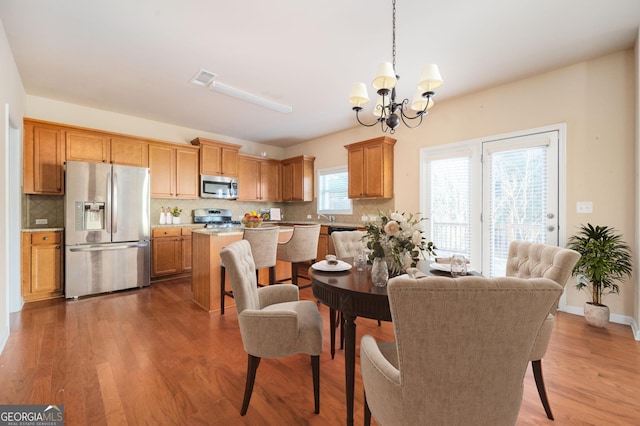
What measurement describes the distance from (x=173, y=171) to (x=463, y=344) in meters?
5.18

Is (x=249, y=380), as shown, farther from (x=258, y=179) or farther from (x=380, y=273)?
(x=258, y=179)

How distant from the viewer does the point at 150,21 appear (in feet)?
7.69

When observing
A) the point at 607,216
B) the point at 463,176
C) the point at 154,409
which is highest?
the point at 463,176

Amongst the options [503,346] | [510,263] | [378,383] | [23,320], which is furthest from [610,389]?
[23,320]

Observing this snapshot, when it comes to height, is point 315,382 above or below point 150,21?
below

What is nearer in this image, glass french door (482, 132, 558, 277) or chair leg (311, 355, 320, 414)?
chair leg (311, 355, 320, 414)

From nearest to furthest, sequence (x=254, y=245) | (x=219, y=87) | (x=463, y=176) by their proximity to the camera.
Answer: (x=254, y=245) → (x=219, y=87) → (x=463, y=176)

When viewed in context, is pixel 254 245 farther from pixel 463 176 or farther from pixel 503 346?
pixel 463 176

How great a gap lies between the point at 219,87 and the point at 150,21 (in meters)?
1.15

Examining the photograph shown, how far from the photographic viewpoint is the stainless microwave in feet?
17.1

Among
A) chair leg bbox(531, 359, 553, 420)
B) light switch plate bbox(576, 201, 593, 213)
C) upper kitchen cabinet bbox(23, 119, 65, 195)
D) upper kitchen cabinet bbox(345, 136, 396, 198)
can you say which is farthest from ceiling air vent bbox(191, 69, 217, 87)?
light switch plate bbox(576, 201, 593, 213)

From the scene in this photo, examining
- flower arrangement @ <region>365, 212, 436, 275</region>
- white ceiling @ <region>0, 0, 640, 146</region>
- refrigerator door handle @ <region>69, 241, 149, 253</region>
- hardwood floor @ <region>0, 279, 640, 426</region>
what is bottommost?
hardwood floor @ <region>0, 279, 640, 426</region>

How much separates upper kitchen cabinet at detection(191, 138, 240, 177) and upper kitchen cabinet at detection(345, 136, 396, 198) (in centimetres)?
243

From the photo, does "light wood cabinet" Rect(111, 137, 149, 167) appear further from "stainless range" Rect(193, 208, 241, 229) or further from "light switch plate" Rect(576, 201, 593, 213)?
"light switch plate" Rect(576, 201, 593, 213)
